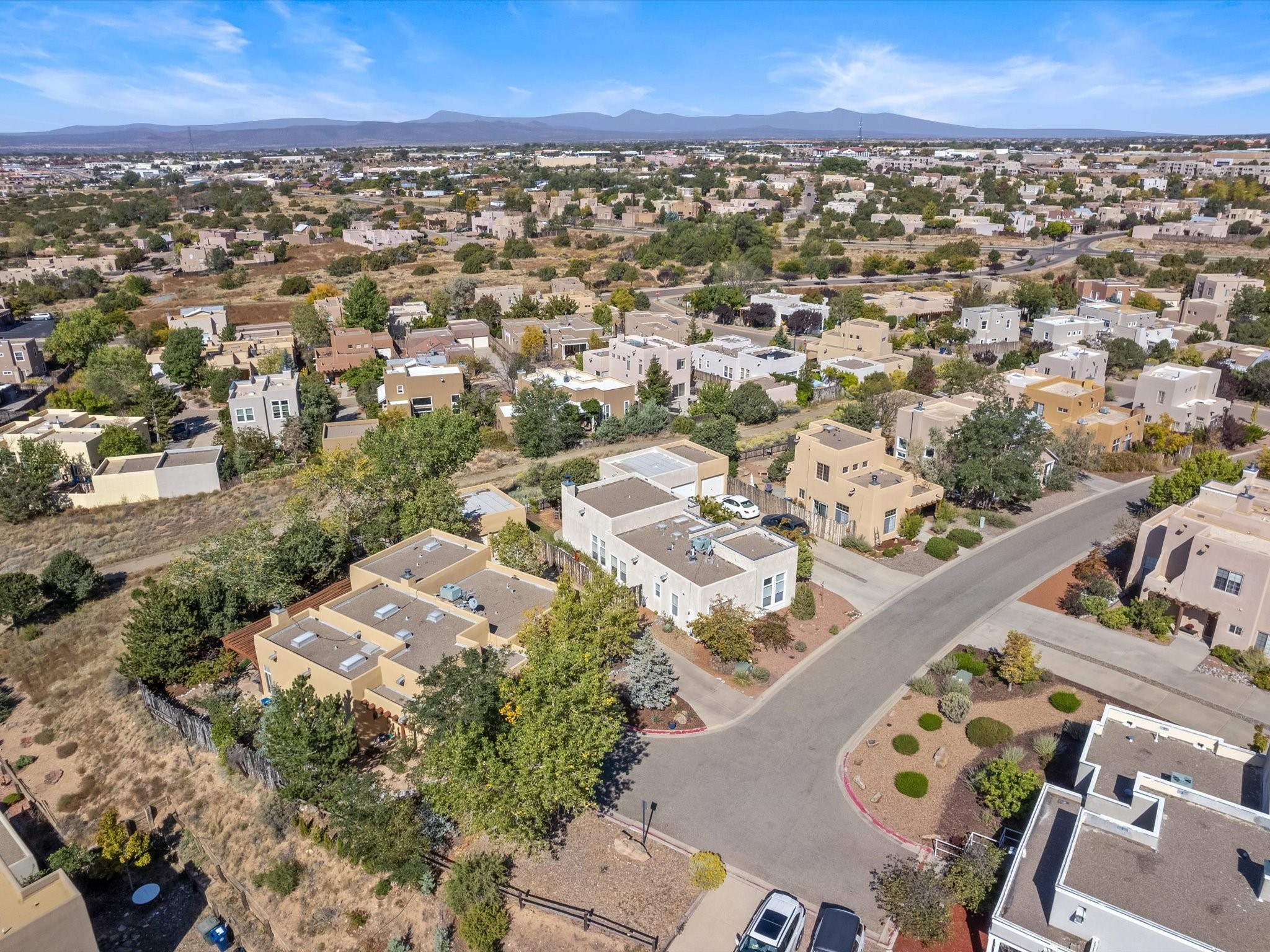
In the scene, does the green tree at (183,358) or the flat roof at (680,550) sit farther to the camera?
the green tree at (183,358)

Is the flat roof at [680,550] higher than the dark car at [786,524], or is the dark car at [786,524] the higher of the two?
the flat roof at [680,550]

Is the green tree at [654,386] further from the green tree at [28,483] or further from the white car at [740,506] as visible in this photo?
the green tree at [28,483]

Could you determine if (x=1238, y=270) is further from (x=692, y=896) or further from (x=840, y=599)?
(x=692, y=896)

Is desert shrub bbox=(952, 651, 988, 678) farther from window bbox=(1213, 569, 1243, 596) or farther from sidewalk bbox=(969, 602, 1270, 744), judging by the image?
window bbox=(1213, 569, 1243, 596)

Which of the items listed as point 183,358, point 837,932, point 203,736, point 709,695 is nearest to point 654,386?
point 709,695

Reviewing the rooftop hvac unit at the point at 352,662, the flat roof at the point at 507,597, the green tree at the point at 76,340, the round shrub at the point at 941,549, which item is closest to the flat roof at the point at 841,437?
the round shrub at the point at 941,549

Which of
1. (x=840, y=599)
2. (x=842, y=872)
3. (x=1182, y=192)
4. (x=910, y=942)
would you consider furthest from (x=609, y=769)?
(x=1182, y=192)

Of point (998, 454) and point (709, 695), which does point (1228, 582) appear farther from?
point (709, 695)
